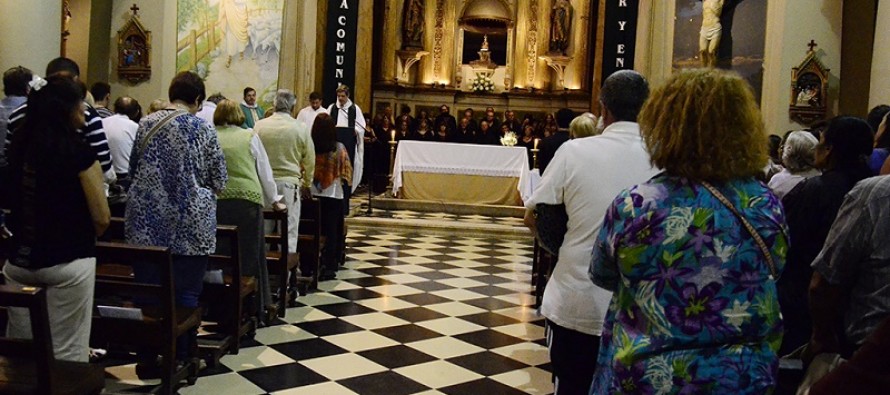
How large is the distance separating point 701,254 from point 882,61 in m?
7.47

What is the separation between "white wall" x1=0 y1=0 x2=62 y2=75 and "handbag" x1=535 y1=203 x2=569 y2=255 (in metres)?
8.41

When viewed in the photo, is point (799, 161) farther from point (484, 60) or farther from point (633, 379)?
point (484, 60)

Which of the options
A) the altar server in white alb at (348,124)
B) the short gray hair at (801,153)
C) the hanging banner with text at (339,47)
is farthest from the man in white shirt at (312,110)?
the short gray hair at (801,153)

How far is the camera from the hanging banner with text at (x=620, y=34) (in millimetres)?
14141

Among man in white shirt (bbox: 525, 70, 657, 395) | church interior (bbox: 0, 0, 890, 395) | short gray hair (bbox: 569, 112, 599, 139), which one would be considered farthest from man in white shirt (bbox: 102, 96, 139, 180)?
man in white shirt (bbox: 525, 70, 657, 395)

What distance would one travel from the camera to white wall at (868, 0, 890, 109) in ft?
26.0

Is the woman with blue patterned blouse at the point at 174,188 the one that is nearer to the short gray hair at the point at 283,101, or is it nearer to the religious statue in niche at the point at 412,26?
the short gray hair at the point at 283,101

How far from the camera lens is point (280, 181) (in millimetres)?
5871

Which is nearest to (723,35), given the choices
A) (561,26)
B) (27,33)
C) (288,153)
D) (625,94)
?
(561,26)

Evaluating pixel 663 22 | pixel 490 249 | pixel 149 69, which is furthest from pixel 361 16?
pixel 490 249

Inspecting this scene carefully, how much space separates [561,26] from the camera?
18156 mm

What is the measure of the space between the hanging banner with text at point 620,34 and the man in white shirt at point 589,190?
11.8m

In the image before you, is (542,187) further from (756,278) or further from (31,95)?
(31,95)

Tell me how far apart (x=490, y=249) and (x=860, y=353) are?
29.4 feet
